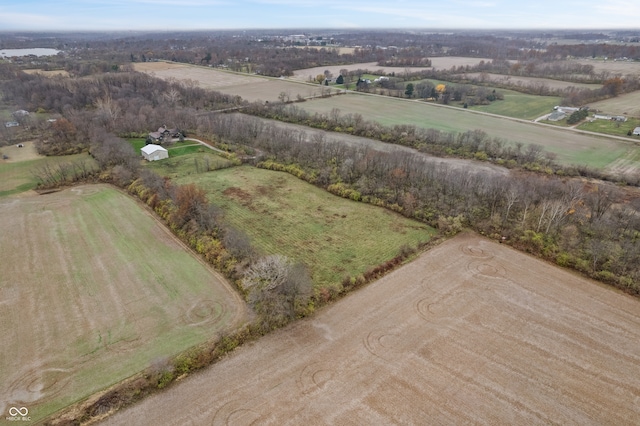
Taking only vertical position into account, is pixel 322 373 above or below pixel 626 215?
below

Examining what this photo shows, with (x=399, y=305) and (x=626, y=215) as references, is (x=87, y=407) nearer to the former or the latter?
(x=399, y=305)

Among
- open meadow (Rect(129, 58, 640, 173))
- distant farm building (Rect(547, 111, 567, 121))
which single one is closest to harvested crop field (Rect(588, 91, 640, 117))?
open meadow (Rect(129, 58, 640, 173))

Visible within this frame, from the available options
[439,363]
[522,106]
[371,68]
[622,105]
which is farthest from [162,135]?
[371,68]

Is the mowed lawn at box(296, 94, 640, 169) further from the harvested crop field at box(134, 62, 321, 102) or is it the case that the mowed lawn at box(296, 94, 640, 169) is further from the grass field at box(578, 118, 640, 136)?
the harvested crop field at box(134, 62, 321, 102)

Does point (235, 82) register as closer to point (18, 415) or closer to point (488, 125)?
point (488, 125)

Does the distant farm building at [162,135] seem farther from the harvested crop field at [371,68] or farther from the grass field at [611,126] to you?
the grass field at [611,126]

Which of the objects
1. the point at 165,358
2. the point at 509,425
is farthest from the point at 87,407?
the point at 509,425
